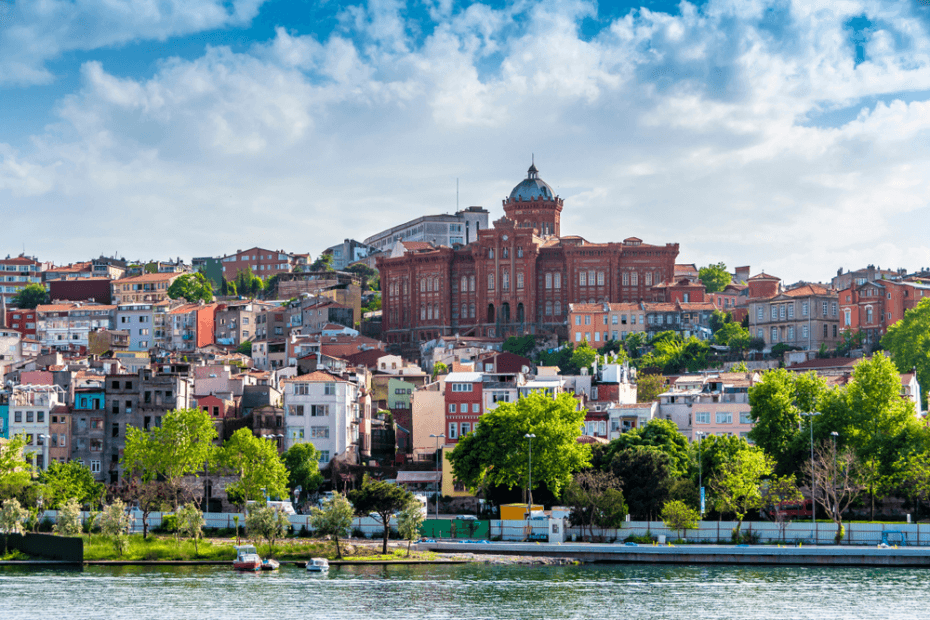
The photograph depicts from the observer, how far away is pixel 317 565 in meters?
70.2

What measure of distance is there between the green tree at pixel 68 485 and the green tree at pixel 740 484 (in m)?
35.2

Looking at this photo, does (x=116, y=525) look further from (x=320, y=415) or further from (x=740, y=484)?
(x=740, y=484)

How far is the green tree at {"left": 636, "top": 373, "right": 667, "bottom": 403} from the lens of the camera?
11725 cm

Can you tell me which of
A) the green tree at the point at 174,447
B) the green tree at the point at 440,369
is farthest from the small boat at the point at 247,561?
the green tree at the point at 440,369

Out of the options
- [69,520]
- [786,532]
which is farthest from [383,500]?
[786,532]

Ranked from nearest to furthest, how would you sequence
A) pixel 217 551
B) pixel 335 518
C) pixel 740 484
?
pixel 335 518 → pixel 217 551 → pixel 740 484

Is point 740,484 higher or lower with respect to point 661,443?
lower

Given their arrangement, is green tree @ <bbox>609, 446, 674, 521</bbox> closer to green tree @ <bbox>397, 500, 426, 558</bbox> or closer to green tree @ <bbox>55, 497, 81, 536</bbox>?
green tree @ <bbox>397, 500, 426, 558</bbox>

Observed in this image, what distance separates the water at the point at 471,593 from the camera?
59281 millimetres

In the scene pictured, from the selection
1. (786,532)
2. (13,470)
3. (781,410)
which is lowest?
(786,532)

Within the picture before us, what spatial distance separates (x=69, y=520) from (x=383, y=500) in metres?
16.2

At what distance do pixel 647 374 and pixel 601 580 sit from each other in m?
64.7

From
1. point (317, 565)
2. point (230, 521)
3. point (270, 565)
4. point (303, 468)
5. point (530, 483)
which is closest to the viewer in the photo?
point (317, 565)

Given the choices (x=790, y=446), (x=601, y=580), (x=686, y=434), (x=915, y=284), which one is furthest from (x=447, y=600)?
(x=915, y=284)
